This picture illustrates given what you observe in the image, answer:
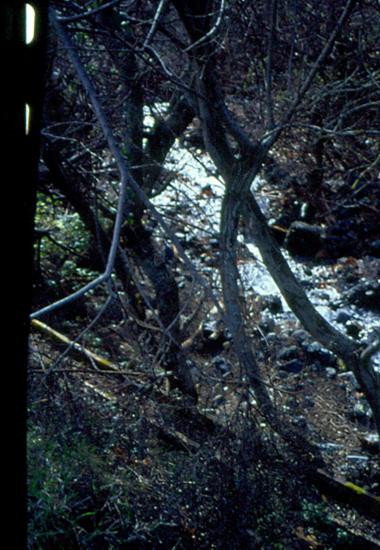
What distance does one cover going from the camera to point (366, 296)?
8578 mm

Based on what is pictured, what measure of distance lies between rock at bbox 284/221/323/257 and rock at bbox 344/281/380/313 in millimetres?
1038

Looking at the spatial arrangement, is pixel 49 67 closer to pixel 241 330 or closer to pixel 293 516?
pixel 241 330

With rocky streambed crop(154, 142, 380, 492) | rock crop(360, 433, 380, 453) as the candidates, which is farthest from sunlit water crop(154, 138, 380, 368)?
rock crop(360, 433, 380, 453)

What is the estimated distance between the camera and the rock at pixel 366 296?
850cm

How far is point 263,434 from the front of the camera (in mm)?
4414

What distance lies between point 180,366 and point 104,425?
772 mm

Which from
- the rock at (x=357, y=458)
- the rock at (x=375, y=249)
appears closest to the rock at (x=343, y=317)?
the rock at (x=375, y=249)

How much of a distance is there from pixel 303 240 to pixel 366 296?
1.34 metres

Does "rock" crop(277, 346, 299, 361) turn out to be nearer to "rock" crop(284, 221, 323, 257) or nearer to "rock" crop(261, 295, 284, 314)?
"rock" crop(261, 295, 284, 314)

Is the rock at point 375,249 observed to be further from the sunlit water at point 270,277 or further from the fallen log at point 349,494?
the fallen log at point 349,494

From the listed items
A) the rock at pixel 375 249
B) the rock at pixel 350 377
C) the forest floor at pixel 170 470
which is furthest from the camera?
the rock at pixel 375 249

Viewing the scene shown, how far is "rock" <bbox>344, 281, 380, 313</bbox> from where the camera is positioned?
8505 millimetres

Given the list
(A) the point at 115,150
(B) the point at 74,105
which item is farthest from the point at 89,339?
(A) the point at 115,150

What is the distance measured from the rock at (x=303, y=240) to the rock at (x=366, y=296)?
104 cm
